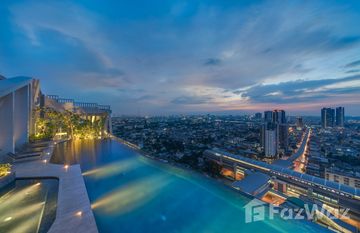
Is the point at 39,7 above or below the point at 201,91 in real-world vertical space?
above

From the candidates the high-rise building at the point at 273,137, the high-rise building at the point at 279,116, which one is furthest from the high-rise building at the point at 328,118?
the high-rise building at the point at 273,137

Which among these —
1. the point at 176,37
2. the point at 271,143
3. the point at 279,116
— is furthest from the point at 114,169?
the point at 279,116

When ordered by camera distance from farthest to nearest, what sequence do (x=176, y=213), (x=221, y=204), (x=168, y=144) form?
(x=168, y=144), (x=221, y=204), (x=176, y=213)

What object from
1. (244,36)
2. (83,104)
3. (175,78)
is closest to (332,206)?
(244,36)

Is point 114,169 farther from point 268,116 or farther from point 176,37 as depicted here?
point 268,116

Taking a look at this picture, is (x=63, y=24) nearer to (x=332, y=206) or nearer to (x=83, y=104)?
(x=83, y=104)

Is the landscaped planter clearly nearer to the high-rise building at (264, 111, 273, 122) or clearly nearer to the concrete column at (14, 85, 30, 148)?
Result: the concrete column at (14, 85, 30, 148)
